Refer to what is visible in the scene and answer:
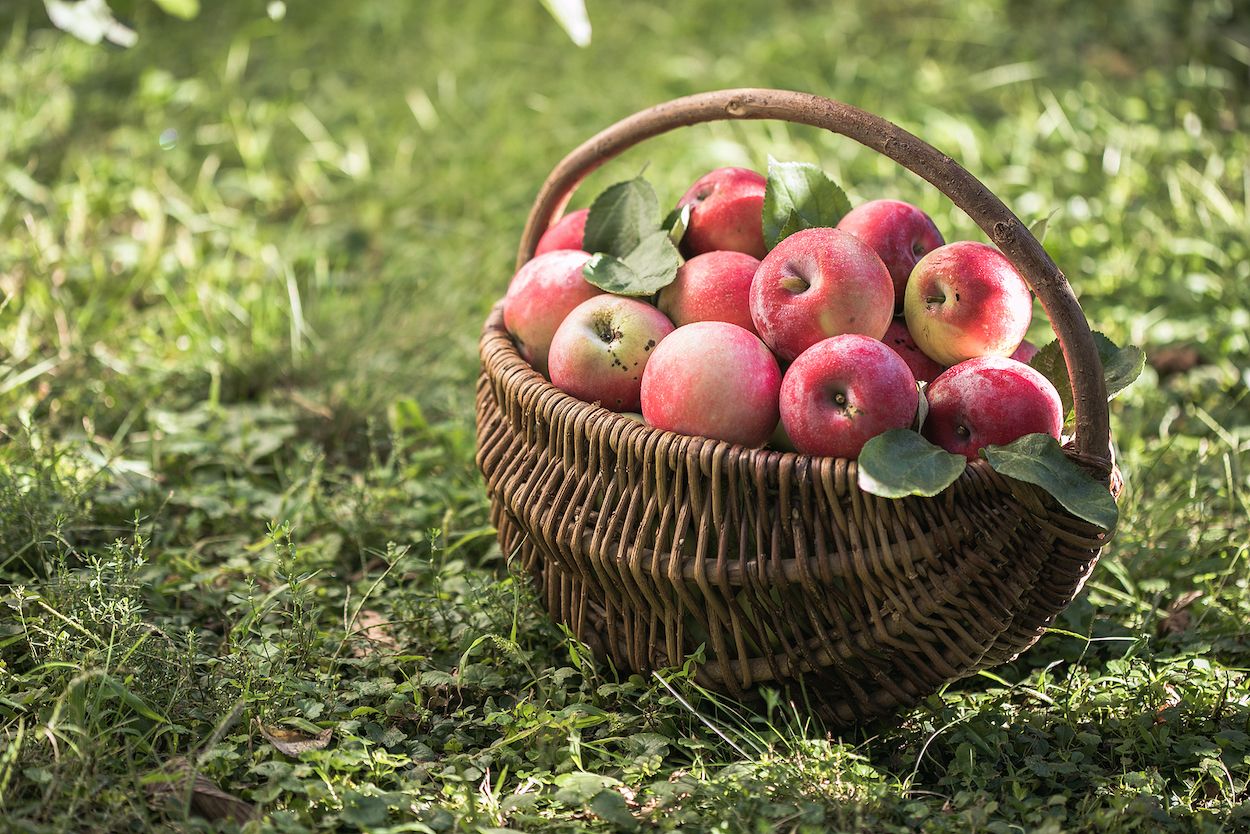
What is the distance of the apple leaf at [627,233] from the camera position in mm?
1932

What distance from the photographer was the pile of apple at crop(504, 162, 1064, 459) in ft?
5.17

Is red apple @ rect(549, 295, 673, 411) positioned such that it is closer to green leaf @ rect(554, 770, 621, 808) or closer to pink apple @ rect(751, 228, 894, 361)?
pink apple @ rect(751, 228, 894, 361)

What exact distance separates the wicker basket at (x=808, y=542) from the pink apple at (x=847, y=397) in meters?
0.07

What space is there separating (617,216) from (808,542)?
0.79 m

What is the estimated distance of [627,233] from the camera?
206 centimetres

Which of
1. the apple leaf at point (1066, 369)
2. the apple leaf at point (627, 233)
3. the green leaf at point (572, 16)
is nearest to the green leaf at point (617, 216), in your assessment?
the apple leaf at point (627, 233)

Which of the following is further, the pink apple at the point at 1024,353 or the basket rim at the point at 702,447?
the pink apple at the point at 1024,353

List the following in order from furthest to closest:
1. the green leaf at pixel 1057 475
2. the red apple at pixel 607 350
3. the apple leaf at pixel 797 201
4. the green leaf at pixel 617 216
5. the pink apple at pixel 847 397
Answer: the green leaf at pixel 617 216 < the apple leaf at pixel 797 201 < the red apple at pixel 607 350 < the pink apple at pixel 847 397 < the green leaf at pixel 1057 475

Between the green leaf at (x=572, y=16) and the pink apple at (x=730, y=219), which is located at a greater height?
the green leaf at (x=572, y=16)

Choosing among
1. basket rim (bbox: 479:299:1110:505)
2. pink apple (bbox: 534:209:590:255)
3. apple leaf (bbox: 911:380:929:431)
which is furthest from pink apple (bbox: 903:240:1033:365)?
pink apple (bbox: 534:209:590:255)

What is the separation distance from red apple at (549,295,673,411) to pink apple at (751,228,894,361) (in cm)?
19

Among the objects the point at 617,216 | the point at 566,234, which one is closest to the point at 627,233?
the point at 617,216

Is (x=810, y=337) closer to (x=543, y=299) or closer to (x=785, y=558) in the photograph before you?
(x=785, y=558)

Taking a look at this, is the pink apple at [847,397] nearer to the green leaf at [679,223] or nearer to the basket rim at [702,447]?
the basket rim at [702,447]
